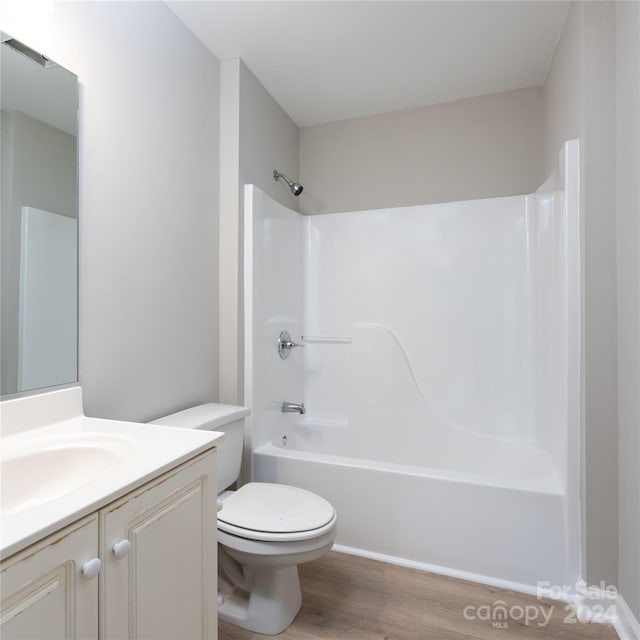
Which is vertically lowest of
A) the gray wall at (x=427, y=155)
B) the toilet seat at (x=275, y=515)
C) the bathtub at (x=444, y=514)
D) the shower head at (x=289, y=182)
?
the bathtub at (x=444, y=514)

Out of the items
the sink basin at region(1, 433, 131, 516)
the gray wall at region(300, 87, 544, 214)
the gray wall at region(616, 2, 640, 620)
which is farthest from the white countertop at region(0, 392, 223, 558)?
the gray wall at region(300, 87, 544, 214)

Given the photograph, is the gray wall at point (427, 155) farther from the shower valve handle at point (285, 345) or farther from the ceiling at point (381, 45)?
the shower valve handle at point (285, 345)

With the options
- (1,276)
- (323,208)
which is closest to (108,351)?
(1,276)

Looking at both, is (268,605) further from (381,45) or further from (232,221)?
(381,45)

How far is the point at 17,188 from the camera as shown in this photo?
1105 mm

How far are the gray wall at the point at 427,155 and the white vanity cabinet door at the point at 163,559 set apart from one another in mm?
2168

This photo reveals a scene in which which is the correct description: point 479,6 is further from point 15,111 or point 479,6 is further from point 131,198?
point 15,111

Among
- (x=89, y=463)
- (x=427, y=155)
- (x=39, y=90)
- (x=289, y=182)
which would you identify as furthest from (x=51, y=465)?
(x=427, y=155)

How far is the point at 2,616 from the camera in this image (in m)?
0.54

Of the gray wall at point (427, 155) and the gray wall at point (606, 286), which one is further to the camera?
the gray wall at point (427, 155)

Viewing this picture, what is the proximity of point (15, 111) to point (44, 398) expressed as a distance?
82cm

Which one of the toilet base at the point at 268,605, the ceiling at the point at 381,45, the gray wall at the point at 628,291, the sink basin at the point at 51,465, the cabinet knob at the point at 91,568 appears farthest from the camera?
the ceiling at the point at 381,45

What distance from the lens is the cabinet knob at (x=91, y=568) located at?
2.19ft

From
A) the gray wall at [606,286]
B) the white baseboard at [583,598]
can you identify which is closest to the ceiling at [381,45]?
the gray wall at [606,286]
